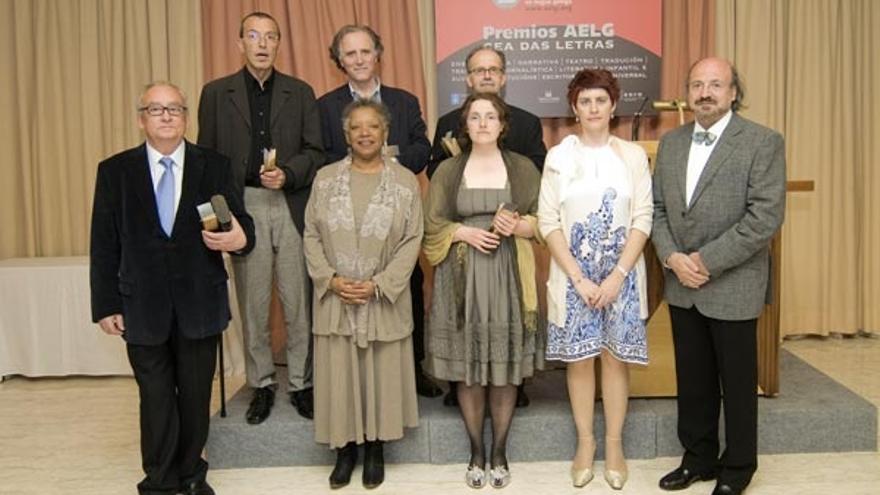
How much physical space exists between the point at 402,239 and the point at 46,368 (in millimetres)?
2820

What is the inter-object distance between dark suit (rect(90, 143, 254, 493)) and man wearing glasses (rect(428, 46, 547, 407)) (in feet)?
3.08

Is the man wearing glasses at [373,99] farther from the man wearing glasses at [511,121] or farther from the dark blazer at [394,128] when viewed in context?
the man wearing glasses at [511,121]

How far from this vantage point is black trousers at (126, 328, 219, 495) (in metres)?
2.87

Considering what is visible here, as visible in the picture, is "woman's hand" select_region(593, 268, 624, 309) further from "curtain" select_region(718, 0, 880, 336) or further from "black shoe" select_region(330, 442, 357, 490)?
"curtain" select_region(718, 0, 880, 336)

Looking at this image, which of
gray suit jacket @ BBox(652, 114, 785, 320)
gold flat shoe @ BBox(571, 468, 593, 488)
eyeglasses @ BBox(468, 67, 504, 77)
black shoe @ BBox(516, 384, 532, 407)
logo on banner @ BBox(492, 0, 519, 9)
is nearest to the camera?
gray suit jacket @ BBox(652, 114, 785, 320)

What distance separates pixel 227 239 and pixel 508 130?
3.87ft

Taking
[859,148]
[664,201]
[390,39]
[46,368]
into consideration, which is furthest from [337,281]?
[859,148]

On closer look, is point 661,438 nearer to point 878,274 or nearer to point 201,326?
point 201,326

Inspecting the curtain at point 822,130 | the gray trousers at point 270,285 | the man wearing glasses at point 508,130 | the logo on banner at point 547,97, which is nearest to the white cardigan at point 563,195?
the man wearing glasses at point 508,130

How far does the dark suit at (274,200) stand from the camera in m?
3.25

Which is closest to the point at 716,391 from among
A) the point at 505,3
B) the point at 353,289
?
the point at 353,289

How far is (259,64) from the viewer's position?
3.23 meters

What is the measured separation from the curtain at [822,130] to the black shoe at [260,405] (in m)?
3.32

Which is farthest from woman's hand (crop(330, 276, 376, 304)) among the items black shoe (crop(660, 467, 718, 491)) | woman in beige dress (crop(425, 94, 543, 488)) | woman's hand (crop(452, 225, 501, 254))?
black shoe (crop(660, 467, 718, 491))
